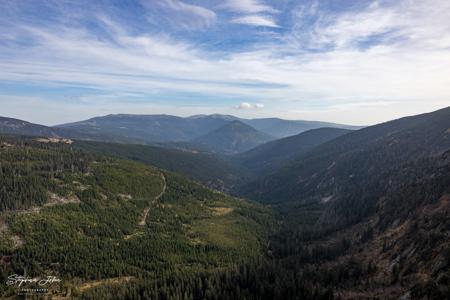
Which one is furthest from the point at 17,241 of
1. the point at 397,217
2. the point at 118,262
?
the point at 397,217

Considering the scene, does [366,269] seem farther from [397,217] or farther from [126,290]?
[126,290]

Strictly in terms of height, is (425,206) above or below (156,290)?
above

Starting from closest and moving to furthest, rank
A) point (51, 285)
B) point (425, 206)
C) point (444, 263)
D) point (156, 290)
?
point (444, 263), point (156, 290), point (51, 285), point (425, 206)

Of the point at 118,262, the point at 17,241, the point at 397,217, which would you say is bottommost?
the point at 118,262

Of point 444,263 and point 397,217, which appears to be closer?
point 444,263

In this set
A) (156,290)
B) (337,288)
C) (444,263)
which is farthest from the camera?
(156,290)

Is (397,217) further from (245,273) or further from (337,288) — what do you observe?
(245,273)

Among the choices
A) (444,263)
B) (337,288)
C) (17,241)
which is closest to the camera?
(444,263)

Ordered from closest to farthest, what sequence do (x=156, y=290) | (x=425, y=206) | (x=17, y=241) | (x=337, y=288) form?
(x=337, y=288), (x=156, y=290), (x=425, y=206), (x=17, y=241)

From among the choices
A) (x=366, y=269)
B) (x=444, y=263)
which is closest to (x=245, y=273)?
(x=366, y=269)
